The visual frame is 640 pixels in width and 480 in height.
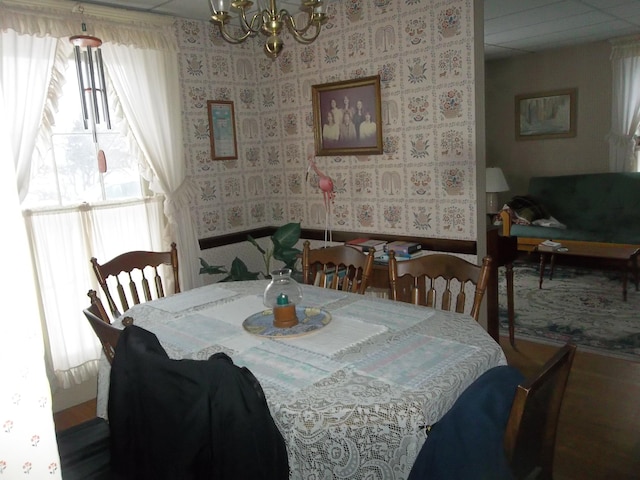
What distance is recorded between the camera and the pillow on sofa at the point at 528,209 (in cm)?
567

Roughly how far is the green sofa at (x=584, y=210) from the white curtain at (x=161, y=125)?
137 inches

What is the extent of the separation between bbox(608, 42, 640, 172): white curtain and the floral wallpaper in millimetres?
3554

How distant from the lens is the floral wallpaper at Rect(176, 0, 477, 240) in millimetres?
2982

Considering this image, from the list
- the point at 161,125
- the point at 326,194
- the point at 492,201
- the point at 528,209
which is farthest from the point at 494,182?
the point at 161,125

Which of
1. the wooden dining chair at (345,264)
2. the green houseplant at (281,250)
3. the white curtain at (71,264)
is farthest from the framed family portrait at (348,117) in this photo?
the white curtain at (71,264)

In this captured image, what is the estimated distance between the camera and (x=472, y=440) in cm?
106

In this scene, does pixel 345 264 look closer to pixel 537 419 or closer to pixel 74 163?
pixel 537 419

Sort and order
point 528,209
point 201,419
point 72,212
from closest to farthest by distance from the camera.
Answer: point 201,419 < point 72,212 < point 528,209

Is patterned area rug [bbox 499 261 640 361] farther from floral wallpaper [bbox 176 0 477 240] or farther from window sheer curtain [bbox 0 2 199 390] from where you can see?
window sheer curtain [bbox 0 2 199 390]

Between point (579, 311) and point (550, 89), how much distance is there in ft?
10.3

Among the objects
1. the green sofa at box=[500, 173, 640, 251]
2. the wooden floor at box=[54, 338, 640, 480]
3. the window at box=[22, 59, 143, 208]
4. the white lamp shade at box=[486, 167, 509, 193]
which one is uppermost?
the window at box=[22, 59, 143, 208]

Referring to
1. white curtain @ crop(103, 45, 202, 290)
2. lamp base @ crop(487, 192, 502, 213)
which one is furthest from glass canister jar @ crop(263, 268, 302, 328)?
lamp base @ crop(487, 192, 502, 213)

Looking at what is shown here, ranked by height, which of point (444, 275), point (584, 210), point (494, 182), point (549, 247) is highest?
point (494, 182)

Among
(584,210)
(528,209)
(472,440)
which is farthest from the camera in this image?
(528,209)
